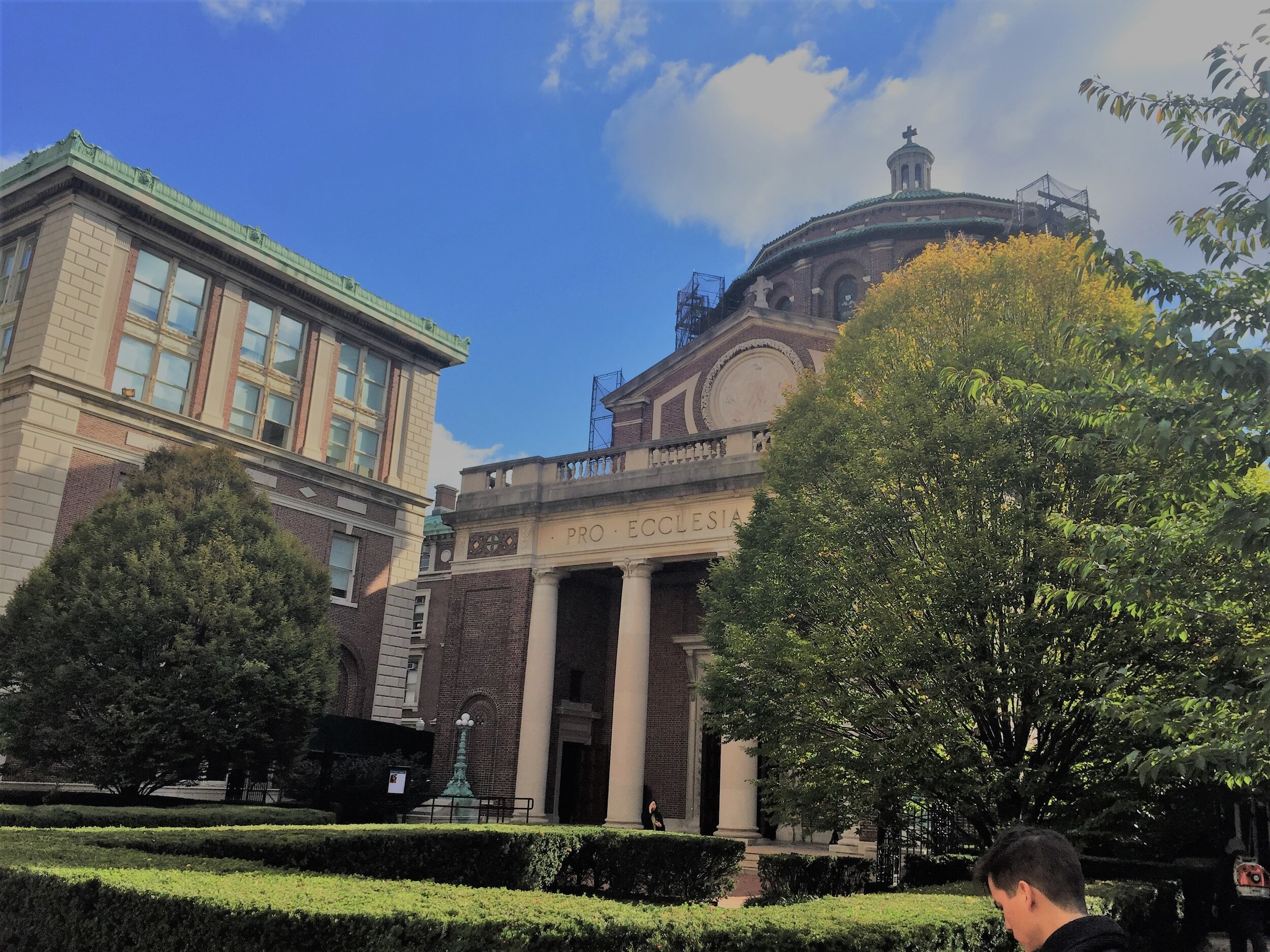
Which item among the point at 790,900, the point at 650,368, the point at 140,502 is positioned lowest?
the point at 790,900

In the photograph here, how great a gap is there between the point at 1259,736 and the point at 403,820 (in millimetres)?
21671

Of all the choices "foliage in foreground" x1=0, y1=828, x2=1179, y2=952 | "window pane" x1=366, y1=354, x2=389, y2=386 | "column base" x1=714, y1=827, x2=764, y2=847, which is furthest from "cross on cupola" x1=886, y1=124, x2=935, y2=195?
"foliage in foreground" x1=0, y1=828, x2=1179, y2=952

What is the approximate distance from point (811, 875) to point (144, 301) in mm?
24772

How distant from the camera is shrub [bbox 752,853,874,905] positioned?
52.6 feet

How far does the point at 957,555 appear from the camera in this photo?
11336mm

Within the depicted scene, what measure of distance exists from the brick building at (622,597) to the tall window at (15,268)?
13636 mm

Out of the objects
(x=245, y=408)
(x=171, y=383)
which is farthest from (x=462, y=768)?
(x=171, y=383)

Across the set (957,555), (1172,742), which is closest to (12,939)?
(957,555)

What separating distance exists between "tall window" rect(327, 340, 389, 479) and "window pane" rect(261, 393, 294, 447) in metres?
1.57

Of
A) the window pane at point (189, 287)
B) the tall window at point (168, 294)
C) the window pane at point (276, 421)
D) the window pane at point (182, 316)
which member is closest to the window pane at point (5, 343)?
the tall window at point (168, 294)

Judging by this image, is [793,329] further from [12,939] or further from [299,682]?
[12,939]

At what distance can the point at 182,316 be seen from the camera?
30.3 metres

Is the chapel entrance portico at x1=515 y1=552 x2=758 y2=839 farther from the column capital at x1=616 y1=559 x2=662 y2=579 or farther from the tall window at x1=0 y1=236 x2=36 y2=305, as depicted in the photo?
the tall window at x1=0 y1=236 x2=36 y2=305

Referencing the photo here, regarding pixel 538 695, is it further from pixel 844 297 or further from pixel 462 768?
pixel 844 297
